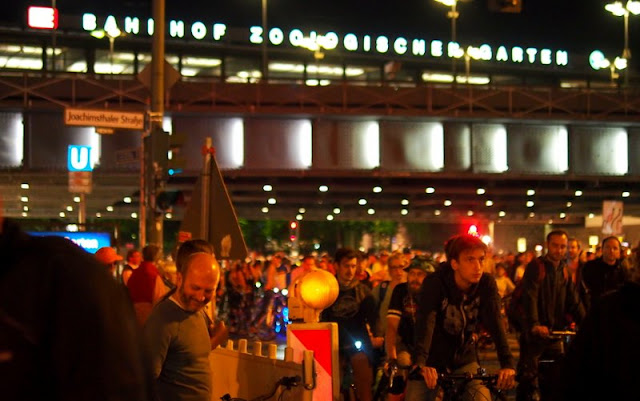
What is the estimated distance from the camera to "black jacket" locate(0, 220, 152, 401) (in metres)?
2.60

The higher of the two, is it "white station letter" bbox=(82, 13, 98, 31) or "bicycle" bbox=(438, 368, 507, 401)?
"white station letter" bbox=(82, 13, 98, 31)

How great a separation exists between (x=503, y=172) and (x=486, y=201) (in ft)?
50.2

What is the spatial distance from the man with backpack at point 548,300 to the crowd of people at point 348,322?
1cm

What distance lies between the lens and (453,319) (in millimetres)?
7328

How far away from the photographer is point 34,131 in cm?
3269

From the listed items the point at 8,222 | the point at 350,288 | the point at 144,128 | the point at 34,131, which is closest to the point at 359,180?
the point at 34,131

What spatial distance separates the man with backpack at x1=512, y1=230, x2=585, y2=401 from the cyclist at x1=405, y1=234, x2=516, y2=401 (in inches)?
114

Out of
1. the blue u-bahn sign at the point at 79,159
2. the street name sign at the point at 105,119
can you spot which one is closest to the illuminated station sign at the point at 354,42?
the blue u-bahn sign at the point at 79,159

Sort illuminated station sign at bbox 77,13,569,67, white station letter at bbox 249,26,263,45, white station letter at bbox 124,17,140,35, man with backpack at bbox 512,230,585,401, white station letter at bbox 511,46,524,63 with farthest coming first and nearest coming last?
white station letter at bbox 511,46,524,63 < white station letter at bbox 249,26,263,45 < illuminated station sign at bbox 77,13,569,67 < white station letter at bbox 124,17,140,35 < man with backpack at bbox 512,230,585,401

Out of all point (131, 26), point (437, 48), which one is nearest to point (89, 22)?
point (131, 26)

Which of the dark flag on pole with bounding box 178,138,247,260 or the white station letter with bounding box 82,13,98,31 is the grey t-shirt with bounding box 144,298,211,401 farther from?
the white station letter with bounding box 82,13,98,31

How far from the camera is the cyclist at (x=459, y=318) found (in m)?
7.26

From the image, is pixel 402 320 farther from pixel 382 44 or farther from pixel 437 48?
pixel 437 48

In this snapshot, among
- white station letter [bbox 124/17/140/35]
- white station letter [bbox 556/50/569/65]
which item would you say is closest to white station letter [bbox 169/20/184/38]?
white station letter [bbox 124/17/140/35]
